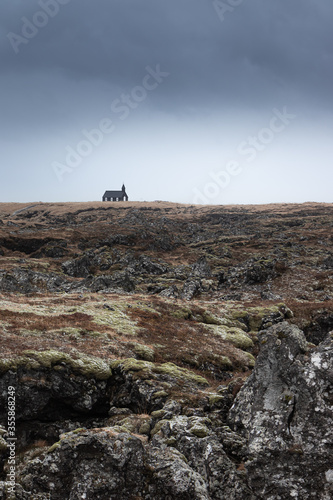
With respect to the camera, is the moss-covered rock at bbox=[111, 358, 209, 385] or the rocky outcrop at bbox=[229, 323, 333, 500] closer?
the rocky outcrop at bbox=[229, 323, 333, 500]

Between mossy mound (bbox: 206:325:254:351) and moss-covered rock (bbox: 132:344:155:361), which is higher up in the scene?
moss-covered rock (bbox: 132:344:155:361)

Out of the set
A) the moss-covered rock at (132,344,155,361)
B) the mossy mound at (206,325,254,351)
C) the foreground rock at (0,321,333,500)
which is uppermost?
the foreground rock at (0,321,333,500)

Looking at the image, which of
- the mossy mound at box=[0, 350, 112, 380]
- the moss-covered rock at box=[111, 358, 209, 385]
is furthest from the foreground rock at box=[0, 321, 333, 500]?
the moss-covered rock at box=[111, 358, 209, 385]

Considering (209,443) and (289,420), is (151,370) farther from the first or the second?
(289,420)

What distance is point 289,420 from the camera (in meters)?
11.6

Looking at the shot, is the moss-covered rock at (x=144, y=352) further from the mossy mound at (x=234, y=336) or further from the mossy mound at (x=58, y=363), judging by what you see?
the mossy mound at (x=234, y=336)

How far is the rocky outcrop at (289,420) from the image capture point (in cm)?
1036

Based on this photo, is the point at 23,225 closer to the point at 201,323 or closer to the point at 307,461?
the point at 201,323

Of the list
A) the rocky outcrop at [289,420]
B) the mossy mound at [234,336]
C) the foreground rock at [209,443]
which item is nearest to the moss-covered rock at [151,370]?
the foreground rock at [209,443]

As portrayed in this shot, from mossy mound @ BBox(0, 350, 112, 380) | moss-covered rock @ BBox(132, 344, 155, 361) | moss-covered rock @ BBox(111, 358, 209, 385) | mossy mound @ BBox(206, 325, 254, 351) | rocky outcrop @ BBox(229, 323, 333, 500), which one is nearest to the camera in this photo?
rocky outcrop @ BBox(229, 323, 333, 500)

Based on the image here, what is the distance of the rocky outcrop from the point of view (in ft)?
34.0

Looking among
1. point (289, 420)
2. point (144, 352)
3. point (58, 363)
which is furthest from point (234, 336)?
point (289, 420)

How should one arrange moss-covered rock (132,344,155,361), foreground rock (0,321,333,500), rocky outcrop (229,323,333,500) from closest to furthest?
rocky outcrop (229,323,333,500)
foreground rock (0,321,333,500)
moss-covered rock (132,344,155,361)

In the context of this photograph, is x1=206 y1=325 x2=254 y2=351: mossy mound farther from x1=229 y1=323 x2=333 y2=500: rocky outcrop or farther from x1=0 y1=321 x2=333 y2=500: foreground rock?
x1=229 y1=323 x2=333 y2=500: rocky outcrop
